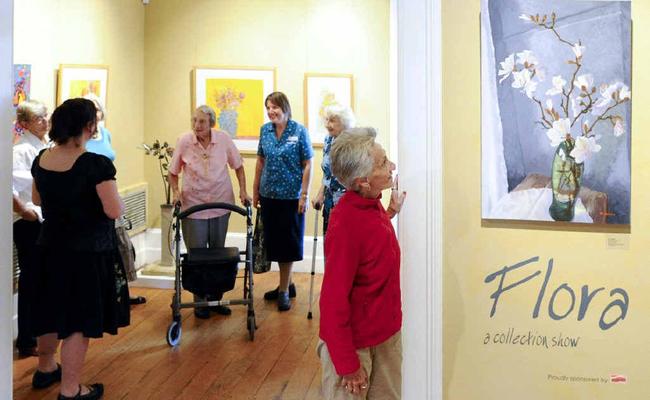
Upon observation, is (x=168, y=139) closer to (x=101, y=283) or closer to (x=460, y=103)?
(x=101, y=283)

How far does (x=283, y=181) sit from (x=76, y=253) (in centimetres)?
207

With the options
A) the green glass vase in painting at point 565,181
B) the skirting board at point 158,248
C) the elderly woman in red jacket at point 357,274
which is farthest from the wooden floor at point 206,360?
the green glass vase in painting at point 565,181

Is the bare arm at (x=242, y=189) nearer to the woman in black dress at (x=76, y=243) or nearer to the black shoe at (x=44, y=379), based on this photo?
the woman in black dress at (x=76, y=243)

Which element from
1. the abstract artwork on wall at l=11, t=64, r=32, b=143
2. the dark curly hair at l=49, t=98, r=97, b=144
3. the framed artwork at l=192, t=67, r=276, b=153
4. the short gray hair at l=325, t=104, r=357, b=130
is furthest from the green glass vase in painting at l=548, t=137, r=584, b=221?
the framed artwork at l=192, t=67, r=276, b=153

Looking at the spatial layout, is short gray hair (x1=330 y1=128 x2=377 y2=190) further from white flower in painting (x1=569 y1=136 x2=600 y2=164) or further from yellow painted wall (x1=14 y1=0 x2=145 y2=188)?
yellow painted wall (x1=14 y1=0 x2=145 y2=188)

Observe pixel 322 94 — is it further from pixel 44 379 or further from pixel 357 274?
pixel 357 274

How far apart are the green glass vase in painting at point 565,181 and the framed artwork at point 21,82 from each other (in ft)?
10.8

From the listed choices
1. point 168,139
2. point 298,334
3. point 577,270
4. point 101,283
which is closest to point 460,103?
point 577,270

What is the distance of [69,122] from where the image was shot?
354cm

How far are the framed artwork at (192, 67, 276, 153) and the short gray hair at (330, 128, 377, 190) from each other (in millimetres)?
4469

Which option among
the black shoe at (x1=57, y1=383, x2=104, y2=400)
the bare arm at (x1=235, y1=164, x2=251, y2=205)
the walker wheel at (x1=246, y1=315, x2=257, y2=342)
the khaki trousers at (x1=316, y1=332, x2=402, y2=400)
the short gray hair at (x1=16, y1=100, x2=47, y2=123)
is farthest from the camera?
the bare arm at (x1=235, y1=164, x2=251, y2=205)

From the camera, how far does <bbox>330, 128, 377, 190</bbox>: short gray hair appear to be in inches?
93.8

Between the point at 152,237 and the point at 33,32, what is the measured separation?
7.69ft

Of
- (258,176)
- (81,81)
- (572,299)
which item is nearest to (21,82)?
(81,81)
